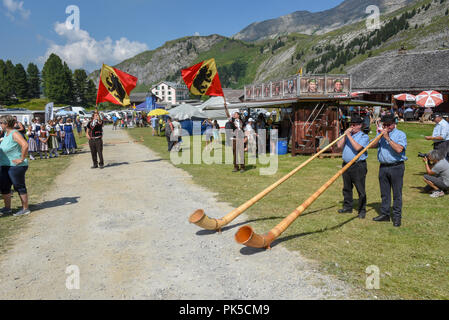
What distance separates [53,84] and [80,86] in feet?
31.8

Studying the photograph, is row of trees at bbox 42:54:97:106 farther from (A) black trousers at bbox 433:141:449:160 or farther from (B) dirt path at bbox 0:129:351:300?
(A) black trousers at bbox 433:141:449:160

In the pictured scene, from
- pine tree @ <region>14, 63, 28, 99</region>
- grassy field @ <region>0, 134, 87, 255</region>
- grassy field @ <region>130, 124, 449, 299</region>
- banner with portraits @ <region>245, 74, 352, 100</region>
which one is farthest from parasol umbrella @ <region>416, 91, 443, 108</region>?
pine tree @ <region>14, 63, 28, 99</region>

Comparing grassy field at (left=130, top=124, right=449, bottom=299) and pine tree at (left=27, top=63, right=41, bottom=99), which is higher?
pine tree at (left=27, top=63, right=41, bottom=99)

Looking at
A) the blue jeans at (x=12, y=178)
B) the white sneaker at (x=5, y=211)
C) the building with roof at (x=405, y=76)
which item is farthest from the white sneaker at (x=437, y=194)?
the building with roof at (x=405, y=76)

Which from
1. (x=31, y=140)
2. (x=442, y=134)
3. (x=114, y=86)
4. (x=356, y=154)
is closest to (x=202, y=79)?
(x=114, y=86)

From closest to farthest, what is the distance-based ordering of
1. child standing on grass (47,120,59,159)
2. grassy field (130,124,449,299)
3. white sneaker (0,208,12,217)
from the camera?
grassy field (130,124,449,299), white sneaker (0,208,12,217), child standing on grass (47,120,59,159)

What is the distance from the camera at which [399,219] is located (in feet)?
19.5

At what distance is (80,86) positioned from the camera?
11850 cm

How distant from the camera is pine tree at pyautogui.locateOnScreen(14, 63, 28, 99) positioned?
119 meters

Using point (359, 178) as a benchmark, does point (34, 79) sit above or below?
above

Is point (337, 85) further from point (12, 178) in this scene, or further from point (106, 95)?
point (12, 178)

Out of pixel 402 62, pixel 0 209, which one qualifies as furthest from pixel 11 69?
pixel 0 209

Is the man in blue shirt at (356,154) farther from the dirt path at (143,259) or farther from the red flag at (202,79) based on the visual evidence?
the red flag at (202,79)

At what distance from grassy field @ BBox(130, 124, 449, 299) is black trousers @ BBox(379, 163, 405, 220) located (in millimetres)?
355
